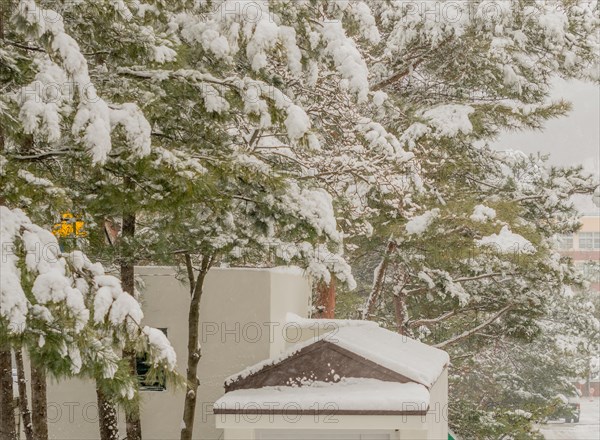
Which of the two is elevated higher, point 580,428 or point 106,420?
point 106,420

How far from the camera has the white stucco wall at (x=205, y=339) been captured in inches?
543

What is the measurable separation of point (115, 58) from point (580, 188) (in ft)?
40.6

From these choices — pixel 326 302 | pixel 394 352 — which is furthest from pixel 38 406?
pixel 326 302

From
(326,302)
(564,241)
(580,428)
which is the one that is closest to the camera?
(326,302)

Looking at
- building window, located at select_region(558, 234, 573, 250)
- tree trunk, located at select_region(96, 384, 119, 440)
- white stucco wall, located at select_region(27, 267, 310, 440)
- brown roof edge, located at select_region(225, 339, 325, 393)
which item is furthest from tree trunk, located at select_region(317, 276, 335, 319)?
brown roof edge, located at select_region(225, 339, 325, 393)

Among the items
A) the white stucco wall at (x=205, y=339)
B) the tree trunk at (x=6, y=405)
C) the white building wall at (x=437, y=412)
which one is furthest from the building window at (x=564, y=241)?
the tree trunk at (x=6, y=405)

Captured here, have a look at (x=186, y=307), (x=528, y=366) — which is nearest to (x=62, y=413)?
(x=186, y=307)

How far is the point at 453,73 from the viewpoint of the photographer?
62.1 ft

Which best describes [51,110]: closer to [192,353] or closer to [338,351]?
[338,351]

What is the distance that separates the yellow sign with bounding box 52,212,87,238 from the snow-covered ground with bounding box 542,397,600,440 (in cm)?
4358

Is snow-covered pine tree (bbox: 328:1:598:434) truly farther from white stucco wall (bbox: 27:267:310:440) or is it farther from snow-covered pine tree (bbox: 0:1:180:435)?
snow-covered pine tree (bbox: 0:1:180:435)

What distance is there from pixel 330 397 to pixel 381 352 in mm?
1356

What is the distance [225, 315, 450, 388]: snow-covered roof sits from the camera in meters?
11.6

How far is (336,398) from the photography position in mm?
11062
